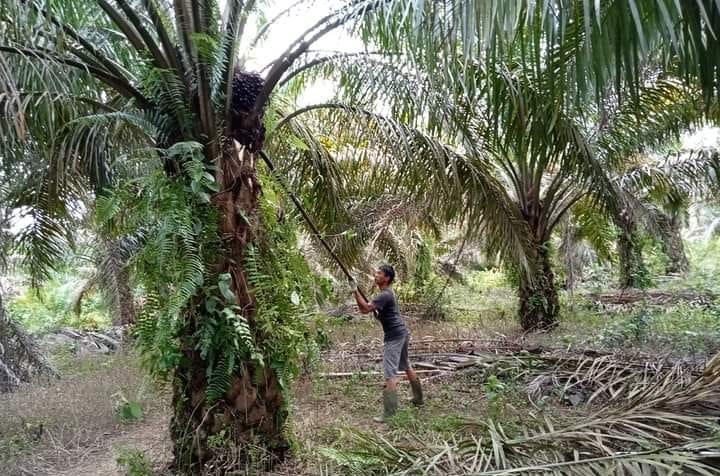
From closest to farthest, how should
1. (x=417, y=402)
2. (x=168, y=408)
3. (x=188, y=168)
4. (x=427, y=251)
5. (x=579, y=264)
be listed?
(x=188, y=168) < (x=417, y=402) < (x=168, y=408) < (x=427, y=251) < (x=579, y=264)

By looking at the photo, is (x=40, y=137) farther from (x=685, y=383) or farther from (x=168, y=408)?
Result: (x=685, y=383)

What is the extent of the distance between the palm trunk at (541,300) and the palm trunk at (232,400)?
632 cm

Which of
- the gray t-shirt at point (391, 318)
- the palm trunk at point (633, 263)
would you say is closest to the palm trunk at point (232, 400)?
the gray t-shirt at point (391, 318)

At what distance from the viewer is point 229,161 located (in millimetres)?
4348

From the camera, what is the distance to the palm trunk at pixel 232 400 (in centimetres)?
411

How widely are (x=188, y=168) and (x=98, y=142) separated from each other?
189 centimetres

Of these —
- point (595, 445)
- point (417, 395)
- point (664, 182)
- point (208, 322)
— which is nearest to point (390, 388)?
point (417, 395)

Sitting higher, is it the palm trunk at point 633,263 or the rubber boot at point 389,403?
the palm trunk at point 633,263

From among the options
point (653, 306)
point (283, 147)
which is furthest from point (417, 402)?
point (653, 306)

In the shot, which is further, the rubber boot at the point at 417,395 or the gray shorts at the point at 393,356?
the rubber boot at the point at 417,395

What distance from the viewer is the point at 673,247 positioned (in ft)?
49.0

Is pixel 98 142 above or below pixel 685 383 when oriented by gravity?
above

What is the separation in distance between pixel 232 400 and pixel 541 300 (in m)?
6.84

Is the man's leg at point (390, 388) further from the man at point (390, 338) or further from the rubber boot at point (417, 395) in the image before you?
the rubber boot at point (417, 395)
